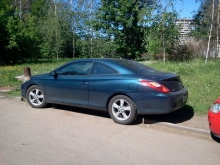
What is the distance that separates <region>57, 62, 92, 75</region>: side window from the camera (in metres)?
6.85

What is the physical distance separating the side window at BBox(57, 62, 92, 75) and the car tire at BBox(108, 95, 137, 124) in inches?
44.3

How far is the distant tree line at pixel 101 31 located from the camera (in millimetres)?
18938

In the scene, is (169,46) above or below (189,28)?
below

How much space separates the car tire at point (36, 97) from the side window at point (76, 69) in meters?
0.87

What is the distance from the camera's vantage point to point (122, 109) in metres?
6.11

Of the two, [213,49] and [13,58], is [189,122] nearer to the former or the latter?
[213,49]

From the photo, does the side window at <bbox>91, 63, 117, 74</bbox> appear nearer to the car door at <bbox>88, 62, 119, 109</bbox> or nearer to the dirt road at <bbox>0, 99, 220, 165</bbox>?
the car door at <bbox>88, 62, 119, 109</bbox>

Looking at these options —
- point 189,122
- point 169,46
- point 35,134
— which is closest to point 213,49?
point 169,46

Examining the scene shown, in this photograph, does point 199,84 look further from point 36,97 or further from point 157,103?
point 36,97

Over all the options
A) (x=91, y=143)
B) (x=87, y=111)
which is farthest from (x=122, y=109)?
(x=87, y=111)

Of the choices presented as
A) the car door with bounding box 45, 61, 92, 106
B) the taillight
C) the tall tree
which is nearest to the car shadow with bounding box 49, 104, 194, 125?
the car door with bounding box 45, 61, 92, 106

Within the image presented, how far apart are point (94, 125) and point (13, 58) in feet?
77.8

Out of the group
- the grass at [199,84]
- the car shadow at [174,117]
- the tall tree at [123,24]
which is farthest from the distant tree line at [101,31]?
the car shadow at [174,117]

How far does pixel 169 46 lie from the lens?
766 inches
